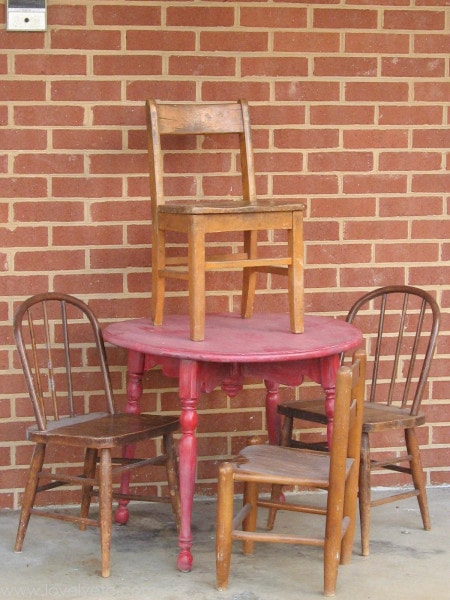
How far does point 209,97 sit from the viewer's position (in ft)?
14.4

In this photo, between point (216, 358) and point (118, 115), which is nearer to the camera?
point (216, 358)

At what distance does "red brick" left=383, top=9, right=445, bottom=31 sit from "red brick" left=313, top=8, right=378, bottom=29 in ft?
0.21

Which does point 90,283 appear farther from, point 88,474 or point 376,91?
point 376,91

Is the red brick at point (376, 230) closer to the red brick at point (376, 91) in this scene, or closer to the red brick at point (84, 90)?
the red brick at point (376, 91)

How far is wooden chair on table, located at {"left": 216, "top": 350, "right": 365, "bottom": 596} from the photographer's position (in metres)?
3.34

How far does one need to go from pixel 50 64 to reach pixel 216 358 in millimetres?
1484

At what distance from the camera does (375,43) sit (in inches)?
175

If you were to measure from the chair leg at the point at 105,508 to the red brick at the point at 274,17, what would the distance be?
1846mm

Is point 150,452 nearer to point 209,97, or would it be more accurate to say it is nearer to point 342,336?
point 342,336

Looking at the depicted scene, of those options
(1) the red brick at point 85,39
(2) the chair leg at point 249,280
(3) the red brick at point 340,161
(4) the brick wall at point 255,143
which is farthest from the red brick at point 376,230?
(1) the red brick at point 85,39

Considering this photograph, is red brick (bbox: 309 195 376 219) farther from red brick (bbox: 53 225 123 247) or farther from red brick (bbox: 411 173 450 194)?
red brick (bbox: 53 225 123 247)

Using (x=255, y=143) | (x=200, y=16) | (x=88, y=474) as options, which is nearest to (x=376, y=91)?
(x=255, y=143)

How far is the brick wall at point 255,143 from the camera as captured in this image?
429cm

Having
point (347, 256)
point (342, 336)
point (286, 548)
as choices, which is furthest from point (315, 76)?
point (286, 548)
